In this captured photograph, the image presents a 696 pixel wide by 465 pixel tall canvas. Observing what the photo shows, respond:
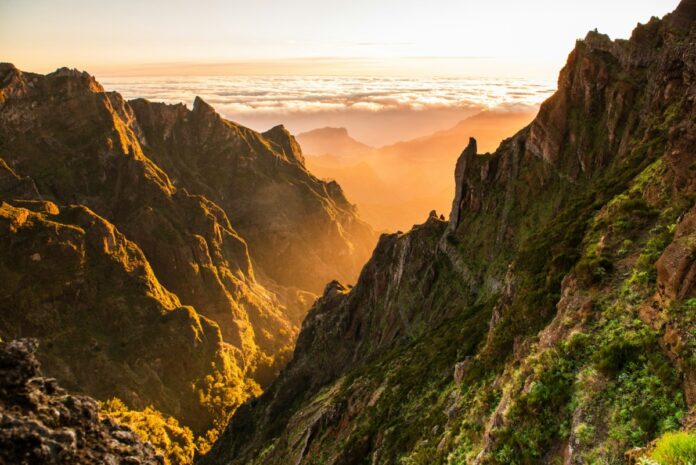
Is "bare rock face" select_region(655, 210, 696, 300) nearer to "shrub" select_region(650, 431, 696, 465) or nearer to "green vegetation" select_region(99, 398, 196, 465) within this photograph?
"shrub" select_region(650, 431, 696, 465)

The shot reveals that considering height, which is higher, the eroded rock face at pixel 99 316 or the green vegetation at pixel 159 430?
the eroded rock face at pixel 99 316

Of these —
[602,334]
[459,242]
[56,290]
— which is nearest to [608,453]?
[602,334]

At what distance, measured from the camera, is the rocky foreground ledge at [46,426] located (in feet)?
88.6

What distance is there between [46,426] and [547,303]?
31557 millimetres

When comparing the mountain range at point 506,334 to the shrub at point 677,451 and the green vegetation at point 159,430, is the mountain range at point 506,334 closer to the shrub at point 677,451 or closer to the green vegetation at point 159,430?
the shrub at point 677,451

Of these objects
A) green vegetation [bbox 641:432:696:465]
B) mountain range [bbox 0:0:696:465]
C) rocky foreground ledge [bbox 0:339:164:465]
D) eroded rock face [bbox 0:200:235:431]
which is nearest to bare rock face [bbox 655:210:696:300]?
mountain range [bbox 0:0:696:465]

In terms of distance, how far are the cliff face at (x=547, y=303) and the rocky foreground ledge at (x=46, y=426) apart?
2007 centimetres

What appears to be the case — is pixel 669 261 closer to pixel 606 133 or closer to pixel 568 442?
pixel 568 442

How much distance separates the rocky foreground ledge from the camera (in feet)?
88.6

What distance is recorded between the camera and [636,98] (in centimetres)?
5662

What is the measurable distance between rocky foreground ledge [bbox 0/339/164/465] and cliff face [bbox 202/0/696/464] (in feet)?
65.8

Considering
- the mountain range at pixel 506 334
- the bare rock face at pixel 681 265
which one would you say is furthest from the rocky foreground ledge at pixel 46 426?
the bare rock face at pixel 681 265

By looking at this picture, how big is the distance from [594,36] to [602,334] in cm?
6267

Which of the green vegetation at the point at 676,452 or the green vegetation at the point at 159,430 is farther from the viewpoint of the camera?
the green vegetation at the point at 159,430
